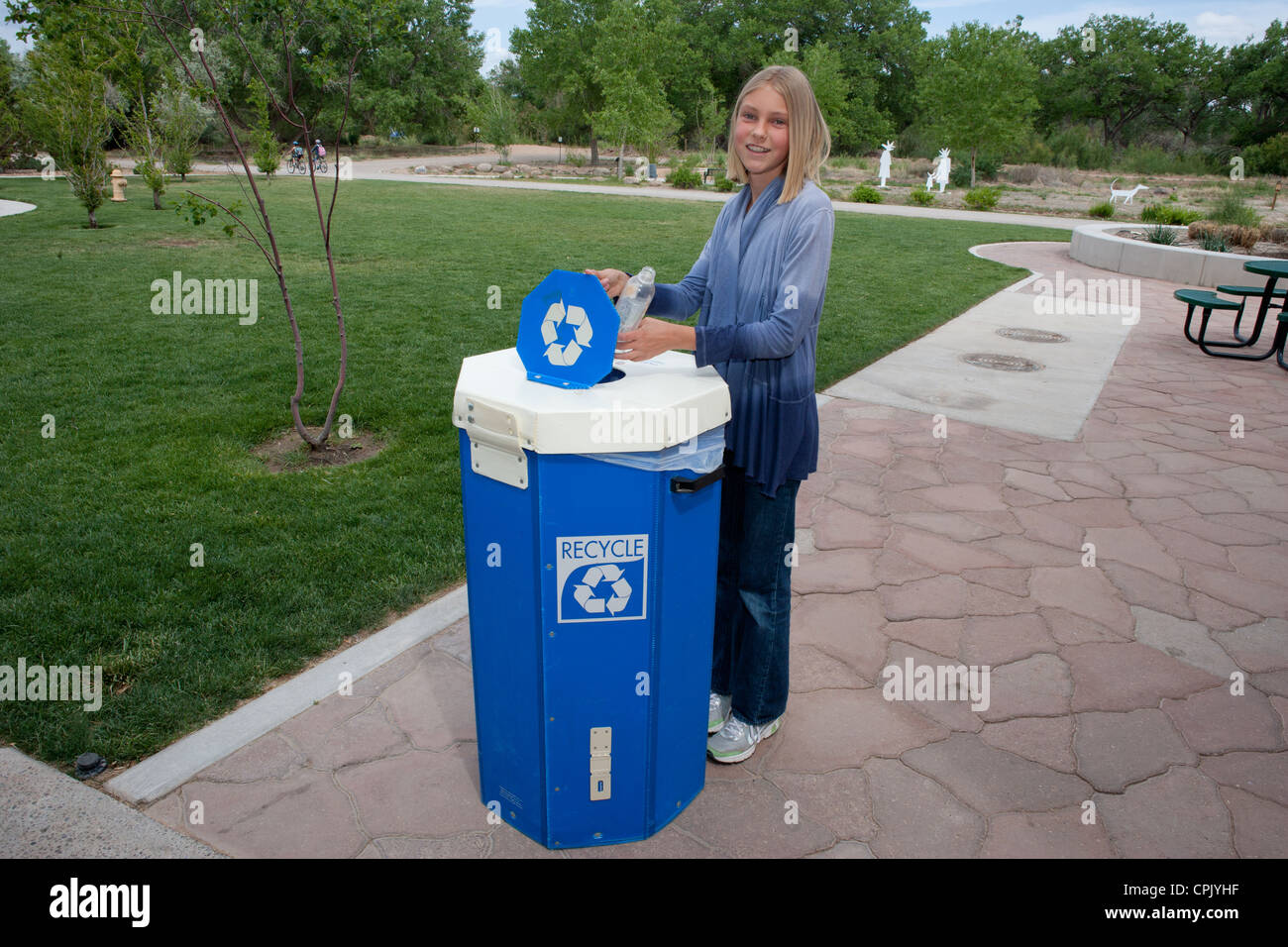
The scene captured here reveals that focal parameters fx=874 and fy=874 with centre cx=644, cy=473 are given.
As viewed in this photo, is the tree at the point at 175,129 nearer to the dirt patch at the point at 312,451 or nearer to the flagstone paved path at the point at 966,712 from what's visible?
the dirt patch at the point at 312,451

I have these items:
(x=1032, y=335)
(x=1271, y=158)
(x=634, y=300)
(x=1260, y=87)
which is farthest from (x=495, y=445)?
(x=1260, y=87)

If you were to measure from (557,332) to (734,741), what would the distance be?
1.44 meters

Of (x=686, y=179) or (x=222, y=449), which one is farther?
(x=686, y=179)

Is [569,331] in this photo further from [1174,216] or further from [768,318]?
[1174,216]

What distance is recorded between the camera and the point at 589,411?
6.20 ft

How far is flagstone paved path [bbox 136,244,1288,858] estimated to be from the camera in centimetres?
244

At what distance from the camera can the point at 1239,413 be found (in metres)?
6.33

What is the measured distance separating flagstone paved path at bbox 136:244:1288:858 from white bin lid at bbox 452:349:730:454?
3.89 ft

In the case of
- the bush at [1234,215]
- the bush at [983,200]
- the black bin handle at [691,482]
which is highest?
the bush at [983,200]

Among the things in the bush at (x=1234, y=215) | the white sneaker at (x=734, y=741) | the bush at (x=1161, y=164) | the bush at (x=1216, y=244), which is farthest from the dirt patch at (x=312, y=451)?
the bush at (x=1161, y=164)

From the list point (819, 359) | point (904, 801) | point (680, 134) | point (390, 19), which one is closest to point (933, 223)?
point (819, 359)

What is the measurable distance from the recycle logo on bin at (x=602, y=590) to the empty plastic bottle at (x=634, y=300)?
0.61 m

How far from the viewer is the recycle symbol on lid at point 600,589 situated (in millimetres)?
2035

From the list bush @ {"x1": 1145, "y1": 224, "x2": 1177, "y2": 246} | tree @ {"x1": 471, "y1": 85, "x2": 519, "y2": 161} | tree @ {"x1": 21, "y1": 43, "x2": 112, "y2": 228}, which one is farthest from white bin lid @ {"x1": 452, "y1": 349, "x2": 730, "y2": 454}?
tree @ {"x1": 471, "y1": 85, "x2": 519, "y2": 161}
